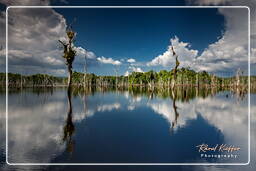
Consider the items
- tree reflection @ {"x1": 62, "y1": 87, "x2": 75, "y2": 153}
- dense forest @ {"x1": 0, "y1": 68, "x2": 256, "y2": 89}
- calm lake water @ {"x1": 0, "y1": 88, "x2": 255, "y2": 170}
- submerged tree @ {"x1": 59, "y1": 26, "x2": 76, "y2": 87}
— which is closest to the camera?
calm lake water @ {"x1": 0, "y1": 88, "x2": 255, "y2": 170}

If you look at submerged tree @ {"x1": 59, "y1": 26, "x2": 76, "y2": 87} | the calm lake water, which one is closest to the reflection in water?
the calm lake water

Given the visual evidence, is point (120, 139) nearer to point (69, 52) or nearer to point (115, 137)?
point (115, 137)

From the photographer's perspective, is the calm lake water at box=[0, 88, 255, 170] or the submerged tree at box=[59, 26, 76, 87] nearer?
the calm lake water at box=[0, 88, 255, 170]

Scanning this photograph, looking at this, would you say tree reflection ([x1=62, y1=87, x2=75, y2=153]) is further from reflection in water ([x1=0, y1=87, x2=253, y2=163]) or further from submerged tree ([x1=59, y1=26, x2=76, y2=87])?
submerged tree ([x1=59, y1=26, x2=76, y2=87])

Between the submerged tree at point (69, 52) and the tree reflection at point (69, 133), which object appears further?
the submerged tree at point (69, 52)

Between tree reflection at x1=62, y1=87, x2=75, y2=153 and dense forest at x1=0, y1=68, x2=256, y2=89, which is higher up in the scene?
dense forest at x1=0, y1=68, x2=256, y2=89

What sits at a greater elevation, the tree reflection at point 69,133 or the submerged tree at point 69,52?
the submerged tree at point 69,52

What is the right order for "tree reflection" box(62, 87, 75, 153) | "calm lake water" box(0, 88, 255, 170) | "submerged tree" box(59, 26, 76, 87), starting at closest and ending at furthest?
"calm lake water" box(0, 88, 255, 170) → "tree reflection" box(62, 87, 75, 153) → "submerged tree" box(59, 26, 76, 87)

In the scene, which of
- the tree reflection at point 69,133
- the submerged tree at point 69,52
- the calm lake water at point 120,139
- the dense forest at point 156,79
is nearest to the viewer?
the calm lake water at point 120,139

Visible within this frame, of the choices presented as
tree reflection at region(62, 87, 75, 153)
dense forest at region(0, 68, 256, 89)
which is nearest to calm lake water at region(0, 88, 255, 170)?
tree reflection at region(62, 87, 75, 153)

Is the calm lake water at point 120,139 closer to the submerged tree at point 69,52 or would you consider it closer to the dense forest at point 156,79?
the submerged tree at point 69,52

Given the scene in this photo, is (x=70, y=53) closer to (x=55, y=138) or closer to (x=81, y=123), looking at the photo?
(x=81, y=123)

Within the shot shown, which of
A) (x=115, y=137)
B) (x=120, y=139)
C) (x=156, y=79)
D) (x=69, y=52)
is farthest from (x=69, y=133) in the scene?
(x=156, y=79)

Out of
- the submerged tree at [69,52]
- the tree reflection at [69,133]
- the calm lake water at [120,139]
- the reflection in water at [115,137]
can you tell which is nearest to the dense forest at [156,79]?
the submerged tree at [69,52]
